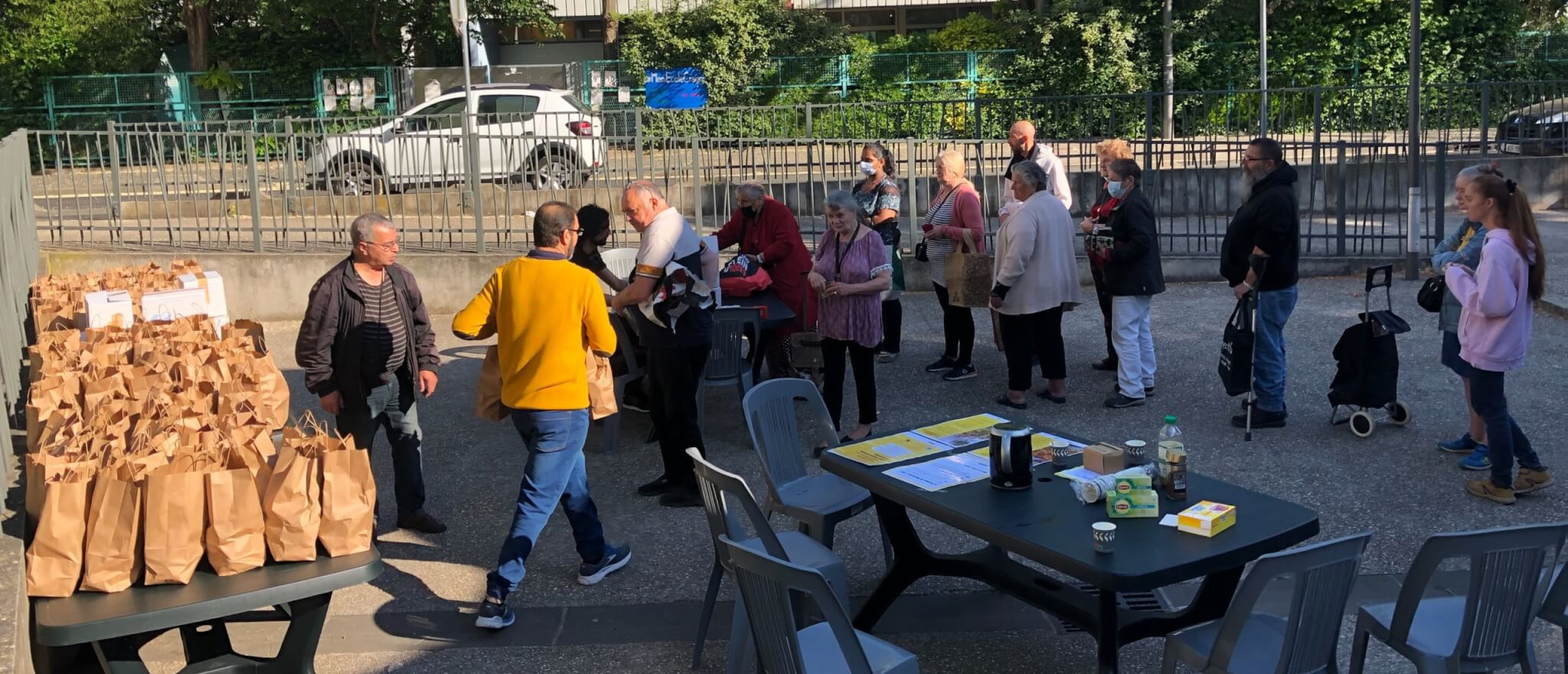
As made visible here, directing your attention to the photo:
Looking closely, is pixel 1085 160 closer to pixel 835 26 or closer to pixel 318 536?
pixel 835 26

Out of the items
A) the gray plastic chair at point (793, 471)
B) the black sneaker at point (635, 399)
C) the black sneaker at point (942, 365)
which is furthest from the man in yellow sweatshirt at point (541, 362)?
the black sneaker at point (942, 365)

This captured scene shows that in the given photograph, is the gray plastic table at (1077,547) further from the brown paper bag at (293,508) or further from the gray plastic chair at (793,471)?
the brown paper bag at (293,508)

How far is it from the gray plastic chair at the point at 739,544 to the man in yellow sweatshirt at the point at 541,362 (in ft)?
2.72

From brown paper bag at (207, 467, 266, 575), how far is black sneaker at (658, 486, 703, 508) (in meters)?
3.10

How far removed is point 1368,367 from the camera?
7.30 meters

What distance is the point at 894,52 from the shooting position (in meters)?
28.6

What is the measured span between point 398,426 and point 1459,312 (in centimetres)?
557

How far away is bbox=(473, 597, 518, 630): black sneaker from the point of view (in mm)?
5266

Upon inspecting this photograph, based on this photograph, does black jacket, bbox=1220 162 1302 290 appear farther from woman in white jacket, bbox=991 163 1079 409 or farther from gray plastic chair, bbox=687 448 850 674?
gray plastic chair, bbox=687 448 850 674

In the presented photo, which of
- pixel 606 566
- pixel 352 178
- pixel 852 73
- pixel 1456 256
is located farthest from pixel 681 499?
pixel 852 73

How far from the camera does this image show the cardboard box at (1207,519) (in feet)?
13.4

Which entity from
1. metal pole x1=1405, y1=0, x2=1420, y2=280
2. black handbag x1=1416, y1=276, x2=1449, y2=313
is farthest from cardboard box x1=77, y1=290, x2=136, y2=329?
metal pole x1=1405, y1=0, x2=1420, y2=280

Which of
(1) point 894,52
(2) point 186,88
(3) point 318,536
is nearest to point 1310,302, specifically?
(3) point 318,536

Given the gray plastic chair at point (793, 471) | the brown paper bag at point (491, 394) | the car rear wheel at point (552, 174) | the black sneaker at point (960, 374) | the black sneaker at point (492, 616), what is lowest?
the black sneaker at point (492, 616)
